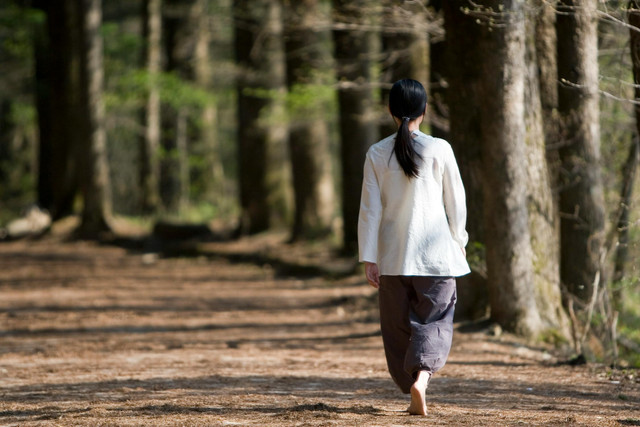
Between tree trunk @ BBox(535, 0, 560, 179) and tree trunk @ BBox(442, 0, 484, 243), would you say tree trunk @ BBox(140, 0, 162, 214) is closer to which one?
tree trunk @ BBox(535, 0, 560, 179)

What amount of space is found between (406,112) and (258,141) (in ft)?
51.9

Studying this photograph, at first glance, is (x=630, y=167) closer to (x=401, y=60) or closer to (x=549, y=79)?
(x=549, y=79)

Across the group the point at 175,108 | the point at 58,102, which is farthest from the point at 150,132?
the point at 58,102

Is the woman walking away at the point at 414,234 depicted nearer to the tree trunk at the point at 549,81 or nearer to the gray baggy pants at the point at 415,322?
the gray baggy pants at the point at 415,322

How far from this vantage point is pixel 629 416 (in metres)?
5.26

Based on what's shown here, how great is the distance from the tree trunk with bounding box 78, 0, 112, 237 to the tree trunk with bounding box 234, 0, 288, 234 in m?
3.50

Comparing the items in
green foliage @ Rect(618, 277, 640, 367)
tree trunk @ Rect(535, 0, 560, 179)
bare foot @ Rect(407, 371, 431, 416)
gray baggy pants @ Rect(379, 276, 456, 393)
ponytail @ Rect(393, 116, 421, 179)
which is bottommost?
green foliage @ Rect(618, 277, 640, 367)

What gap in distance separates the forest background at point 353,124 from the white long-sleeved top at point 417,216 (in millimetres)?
A: 1660

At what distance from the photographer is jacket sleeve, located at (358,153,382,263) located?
506 centimetres

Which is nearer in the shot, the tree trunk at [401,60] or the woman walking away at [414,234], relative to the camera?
the woman walking away at [414,234]

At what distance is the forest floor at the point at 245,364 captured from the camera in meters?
5.23

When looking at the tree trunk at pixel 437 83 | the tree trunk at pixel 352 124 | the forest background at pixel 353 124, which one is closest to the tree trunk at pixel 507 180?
the forest background at pixel 353 124

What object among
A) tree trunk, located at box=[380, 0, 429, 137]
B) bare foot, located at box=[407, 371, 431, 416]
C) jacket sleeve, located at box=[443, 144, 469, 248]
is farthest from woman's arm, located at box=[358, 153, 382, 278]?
tree trunk, located at box=[380, 0, 429, 137]

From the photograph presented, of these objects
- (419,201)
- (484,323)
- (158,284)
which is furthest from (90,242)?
(419,201)
